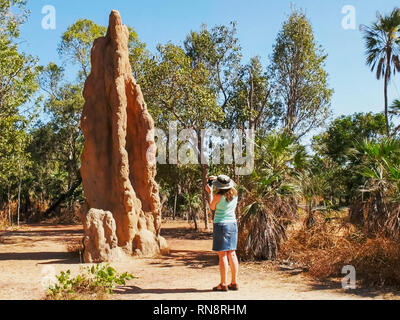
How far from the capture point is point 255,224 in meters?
9.14

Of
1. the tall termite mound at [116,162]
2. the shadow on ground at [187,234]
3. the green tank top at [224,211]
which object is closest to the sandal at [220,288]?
the green tank top at [224,211]

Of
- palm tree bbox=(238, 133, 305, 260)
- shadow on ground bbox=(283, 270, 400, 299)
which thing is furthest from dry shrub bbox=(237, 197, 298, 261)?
shadow on ground bbox=(283, 270, 400, 299)

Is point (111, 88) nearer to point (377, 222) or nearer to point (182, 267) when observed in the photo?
point (182, 267)

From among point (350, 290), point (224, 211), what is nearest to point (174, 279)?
point (224, 211)

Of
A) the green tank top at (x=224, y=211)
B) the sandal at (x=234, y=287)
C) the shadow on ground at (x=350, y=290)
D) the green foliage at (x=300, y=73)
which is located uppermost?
the green foliage at (x=300, y=73)

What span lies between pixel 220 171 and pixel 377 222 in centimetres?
1184

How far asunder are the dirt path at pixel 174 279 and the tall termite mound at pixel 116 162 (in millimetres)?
598

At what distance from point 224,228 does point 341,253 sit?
2841mm

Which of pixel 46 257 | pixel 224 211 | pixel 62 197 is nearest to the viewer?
pixel 224 211

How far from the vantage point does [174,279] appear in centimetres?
742

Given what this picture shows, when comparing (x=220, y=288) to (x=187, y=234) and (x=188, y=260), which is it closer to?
(x=188, y=260)

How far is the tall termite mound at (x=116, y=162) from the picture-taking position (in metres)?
9.07

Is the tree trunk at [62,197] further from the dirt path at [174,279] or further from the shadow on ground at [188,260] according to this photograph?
the shadow on ground at [188,260]

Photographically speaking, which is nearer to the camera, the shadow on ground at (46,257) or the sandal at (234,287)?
the sandal at (234,287)
